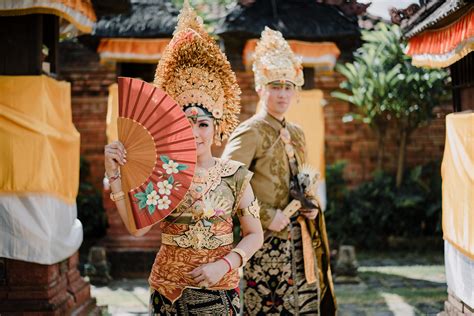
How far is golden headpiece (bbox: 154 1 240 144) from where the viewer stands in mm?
2771

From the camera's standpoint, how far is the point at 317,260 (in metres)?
4.39

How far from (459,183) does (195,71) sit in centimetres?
252

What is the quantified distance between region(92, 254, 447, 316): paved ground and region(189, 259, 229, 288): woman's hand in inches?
141

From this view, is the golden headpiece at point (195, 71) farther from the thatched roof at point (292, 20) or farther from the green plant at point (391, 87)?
the green plant at point (391, 87)

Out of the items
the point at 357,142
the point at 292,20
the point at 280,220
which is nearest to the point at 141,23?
the point at 292,20

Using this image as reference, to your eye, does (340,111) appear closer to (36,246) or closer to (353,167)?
(353,167)

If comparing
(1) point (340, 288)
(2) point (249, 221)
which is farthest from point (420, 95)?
(2) point (249, 221)

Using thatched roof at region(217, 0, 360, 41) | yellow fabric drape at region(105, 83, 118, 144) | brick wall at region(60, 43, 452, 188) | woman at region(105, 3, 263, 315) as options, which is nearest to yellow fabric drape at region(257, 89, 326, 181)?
thatched roof at region(217, 0, 360, 41)

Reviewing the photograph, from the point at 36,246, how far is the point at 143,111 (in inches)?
95.8

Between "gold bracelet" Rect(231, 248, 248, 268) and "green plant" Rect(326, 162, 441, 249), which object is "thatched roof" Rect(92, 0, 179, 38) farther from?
"gold bracelet" Rect(231, 248, 248, 268)

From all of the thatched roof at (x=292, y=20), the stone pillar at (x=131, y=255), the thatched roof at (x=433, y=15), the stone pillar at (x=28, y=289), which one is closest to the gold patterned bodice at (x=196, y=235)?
the thatched roof at (x=433, y=15)

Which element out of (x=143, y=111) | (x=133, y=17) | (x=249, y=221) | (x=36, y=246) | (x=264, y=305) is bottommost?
(x=264, y=305)

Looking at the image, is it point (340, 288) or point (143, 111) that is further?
point (340, 288)

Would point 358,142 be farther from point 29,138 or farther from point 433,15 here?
point 29,138
